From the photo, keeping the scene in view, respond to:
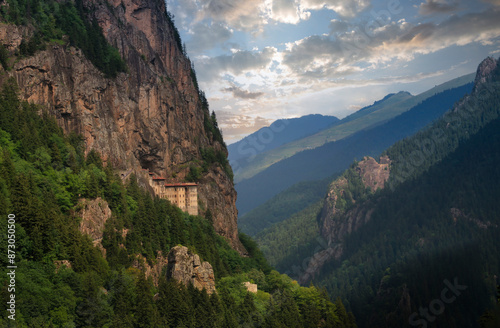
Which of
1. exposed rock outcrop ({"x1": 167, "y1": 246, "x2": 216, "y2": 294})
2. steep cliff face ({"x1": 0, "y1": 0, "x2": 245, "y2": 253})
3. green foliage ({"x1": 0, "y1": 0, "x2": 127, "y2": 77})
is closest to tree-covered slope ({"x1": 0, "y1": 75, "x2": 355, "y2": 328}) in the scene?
exposed rock outcrop ({"x1": 167, "y1": 246, "x2": 216, "y2": 294})

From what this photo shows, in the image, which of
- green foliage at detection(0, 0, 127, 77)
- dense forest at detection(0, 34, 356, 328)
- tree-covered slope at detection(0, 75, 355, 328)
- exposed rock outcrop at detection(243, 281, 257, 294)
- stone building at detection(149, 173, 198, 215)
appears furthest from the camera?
stone building at detection(149, 173, 198, 215)

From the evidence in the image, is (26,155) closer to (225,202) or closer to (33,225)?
(33,225)

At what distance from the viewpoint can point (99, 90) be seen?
104m

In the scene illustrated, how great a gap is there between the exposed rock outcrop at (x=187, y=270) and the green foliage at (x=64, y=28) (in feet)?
156

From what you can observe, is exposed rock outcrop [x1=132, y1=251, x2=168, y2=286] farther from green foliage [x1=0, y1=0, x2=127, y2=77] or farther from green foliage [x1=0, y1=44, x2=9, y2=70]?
green foliage [x1=0, y1=0, x2=127, y2=77]

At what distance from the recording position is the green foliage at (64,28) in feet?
306

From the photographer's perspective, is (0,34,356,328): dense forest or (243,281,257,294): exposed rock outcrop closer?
(0,34,356,328): dense forest

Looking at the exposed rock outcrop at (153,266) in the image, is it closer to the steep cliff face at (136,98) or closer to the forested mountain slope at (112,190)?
the forested mountain slope at (112,190)

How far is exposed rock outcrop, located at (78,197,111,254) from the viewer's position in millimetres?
72875

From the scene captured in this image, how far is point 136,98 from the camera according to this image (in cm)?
11738

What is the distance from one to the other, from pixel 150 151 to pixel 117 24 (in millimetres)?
34231

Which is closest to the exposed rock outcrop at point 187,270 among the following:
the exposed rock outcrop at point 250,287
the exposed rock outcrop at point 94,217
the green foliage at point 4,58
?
the exposed rock outcrop at point 94,217

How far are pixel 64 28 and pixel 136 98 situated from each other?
23050 millimetres

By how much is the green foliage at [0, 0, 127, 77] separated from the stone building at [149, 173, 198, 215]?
28.4 m
